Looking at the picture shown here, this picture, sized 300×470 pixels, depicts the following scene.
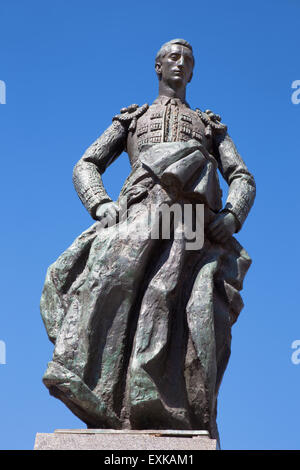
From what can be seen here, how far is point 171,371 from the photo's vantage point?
6102mm

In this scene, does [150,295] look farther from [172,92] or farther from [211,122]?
[172,92]

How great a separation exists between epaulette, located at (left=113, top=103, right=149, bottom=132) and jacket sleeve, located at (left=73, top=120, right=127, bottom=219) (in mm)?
51

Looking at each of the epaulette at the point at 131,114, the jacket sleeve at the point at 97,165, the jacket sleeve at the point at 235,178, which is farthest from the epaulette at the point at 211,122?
the jacket sleeve at the point at 97,165

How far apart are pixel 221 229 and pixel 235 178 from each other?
71 centimetres

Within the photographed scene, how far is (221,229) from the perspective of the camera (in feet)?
21.7

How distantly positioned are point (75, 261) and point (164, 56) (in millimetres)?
2274

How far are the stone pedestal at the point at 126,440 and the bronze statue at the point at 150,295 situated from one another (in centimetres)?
29

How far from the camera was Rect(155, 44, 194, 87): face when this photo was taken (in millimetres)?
7371

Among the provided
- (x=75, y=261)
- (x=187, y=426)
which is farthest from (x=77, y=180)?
(x=187, y=426)

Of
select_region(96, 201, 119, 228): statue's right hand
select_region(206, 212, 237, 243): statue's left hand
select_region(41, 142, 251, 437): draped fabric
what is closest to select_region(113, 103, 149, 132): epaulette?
select_region(41, 142, 251, 437): draped fabric

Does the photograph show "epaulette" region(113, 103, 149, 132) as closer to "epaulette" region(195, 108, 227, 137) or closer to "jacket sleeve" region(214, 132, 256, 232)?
"epaulette" region(195, 108, 227, 137)

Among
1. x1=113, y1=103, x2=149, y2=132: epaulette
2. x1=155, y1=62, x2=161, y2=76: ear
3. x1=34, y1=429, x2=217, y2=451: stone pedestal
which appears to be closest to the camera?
x1=34, y1=429, x2=217, y2=451: stone pedestal

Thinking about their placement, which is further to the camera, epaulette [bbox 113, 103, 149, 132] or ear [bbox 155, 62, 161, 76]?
ear [bbox 155, 62, 161, 76]

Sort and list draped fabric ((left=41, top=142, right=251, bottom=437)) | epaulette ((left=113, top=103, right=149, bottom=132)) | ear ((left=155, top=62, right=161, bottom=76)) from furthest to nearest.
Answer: ear ((left=155, top=62, right=161, bottom=76))
epaulette ((left=113, top=103, right=149, bottom=132))
draped fabric ((left=41, top=142, right=251, bottom=437))
